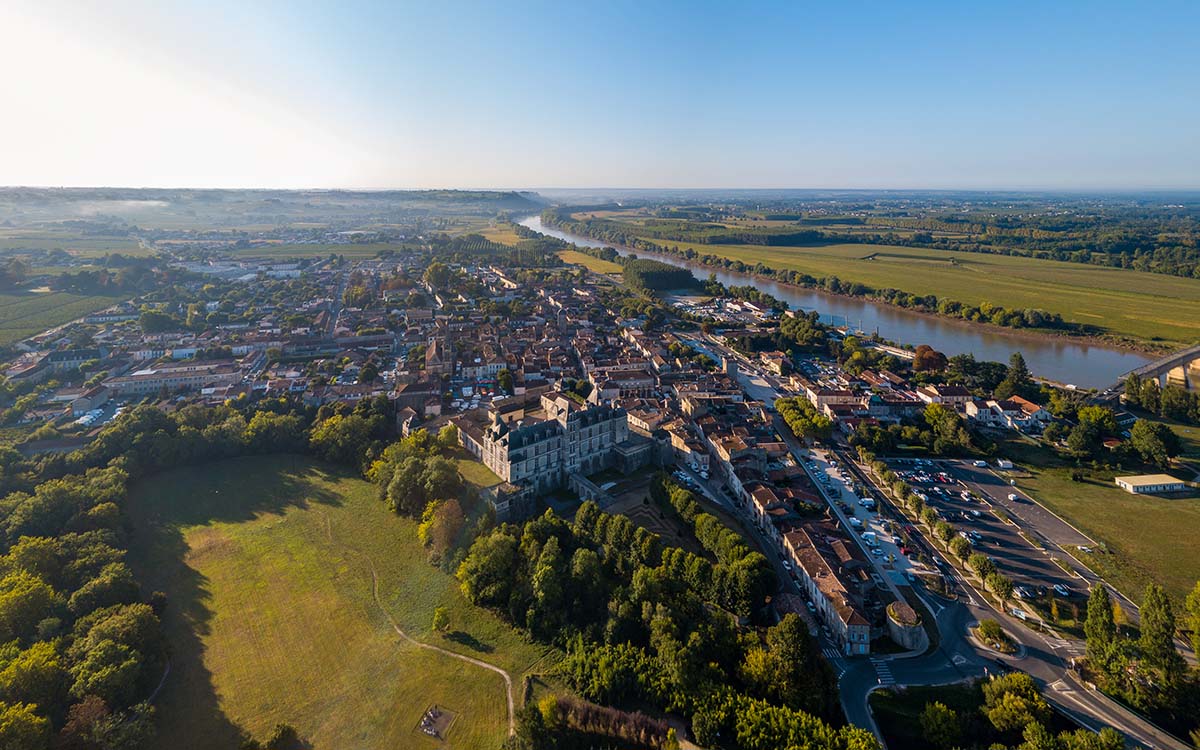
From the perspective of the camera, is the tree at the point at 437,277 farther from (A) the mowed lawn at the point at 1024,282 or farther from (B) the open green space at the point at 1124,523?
(B) the open green space at the point at 1124,523

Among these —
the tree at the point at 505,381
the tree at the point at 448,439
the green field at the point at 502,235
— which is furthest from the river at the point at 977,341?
the green field at the point at 502,235

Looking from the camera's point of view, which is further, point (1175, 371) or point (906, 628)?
point (1175, 371)

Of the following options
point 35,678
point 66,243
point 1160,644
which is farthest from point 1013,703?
point 66,243

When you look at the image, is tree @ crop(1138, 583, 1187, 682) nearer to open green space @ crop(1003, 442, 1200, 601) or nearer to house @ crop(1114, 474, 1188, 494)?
open green space @ crop(1003, 442, 1200, 601)

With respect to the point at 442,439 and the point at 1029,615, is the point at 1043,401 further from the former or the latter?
the point at 442,439

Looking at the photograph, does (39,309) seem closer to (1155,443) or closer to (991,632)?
(991,632)

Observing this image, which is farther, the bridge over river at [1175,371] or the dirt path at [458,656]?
the bridge over river at [1175,371]
